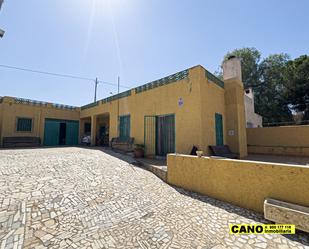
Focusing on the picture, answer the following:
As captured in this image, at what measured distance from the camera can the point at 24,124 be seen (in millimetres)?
12383

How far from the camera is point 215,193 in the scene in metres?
3.84

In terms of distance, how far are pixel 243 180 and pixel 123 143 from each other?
23.6 ft

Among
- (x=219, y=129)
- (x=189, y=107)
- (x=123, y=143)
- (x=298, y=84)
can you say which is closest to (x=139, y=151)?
(x=123, y=143)

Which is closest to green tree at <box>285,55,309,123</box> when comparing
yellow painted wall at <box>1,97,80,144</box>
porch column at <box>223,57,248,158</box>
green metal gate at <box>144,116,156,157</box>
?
porch column at <box>223,57,248,158</box>

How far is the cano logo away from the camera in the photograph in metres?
2.53

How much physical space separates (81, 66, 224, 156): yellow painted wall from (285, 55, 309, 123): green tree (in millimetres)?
13789

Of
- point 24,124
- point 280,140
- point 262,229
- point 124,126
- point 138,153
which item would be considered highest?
point 24,124

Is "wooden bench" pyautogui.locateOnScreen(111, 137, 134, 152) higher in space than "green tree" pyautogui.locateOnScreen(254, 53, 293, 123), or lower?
lower

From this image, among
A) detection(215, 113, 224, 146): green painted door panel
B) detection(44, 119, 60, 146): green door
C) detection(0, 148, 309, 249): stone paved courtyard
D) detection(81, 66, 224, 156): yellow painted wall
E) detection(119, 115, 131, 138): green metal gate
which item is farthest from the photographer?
detection(44, 119, 60, 146): green door

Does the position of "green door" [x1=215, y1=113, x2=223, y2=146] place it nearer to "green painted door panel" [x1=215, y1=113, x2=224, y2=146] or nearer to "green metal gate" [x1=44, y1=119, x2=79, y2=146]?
"green painted door panel" [x1=215, y1=113, x2=224, y2=146]

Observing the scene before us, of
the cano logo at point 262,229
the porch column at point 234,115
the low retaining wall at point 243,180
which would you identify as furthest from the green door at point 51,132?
the cano logo at point 262,229

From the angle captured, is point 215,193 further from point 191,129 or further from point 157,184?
point 191,129

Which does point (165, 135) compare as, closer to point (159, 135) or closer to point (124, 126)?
point (159, 135)

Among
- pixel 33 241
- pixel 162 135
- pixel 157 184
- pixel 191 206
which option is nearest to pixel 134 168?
pixel 157 184
